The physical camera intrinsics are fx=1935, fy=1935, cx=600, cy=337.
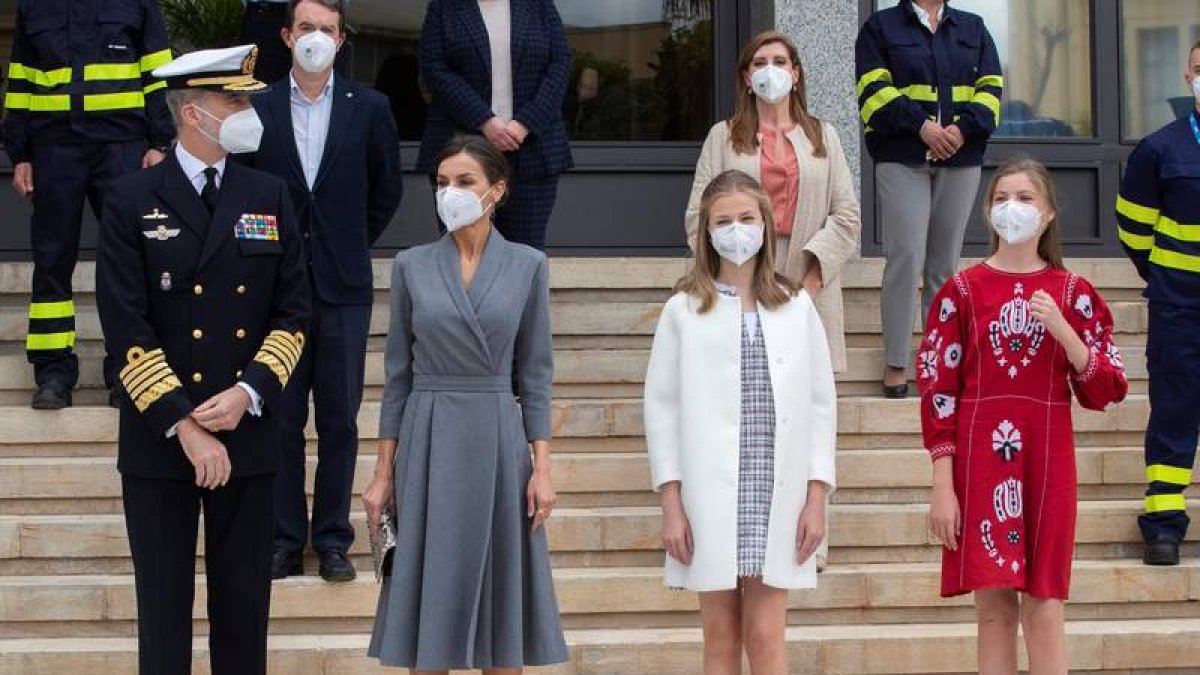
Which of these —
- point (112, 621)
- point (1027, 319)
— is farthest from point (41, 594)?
point (1027, 319)

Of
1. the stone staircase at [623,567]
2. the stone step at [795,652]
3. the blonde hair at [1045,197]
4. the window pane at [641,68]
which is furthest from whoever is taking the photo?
the window pane at [641,68]

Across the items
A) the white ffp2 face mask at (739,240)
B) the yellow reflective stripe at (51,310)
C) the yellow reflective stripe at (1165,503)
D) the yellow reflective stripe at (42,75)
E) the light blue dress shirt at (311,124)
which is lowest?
the yellow reflective stripe at (1165,503)

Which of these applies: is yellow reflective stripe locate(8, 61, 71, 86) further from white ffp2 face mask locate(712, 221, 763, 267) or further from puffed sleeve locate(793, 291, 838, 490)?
puffed sleeve locate(793, 291, 838, 490)

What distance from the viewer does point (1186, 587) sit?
7.27 meters

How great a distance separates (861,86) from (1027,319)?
10.6 ft

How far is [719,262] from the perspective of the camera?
5664 mm

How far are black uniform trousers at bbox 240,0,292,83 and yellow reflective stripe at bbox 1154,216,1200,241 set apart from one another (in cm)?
372

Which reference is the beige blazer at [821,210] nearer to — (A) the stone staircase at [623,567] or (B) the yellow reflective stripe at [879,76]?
(A) the stone staircase at [623,567]

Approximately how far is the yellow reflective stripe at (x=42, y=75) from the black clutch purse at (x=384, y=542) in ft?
10.8

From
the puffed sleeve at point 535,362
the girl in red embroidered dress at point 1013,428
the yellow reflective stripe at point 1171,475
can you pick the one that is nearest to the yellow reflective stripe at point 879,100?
the yellow reflective stripe at point 1171,475

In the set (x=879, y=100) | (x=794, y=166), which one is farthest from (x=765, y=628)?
(x=879, y=100)

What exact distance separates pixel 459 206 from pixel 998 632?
199cm

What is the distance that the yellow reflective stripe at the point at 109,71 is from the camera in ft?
26.0

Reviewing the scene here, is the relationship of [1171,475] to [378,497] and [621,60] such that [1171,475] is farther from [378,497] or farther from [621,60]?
[621,60]
